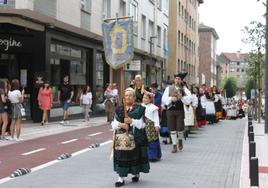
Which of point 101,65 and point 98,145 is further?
point 101,65

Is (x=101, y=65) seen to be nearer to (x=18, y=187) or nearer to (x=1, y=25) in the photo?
(x=1, y=25)

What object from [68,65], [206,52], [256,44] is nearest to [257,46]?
[256,44]

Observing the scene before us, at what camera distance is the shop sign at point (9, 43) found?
20812 millimetres

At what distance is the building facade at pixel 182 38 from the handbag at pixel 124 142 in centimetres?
3762

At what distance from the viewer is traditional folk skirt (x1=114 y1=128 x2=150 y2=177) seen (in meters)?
8.11

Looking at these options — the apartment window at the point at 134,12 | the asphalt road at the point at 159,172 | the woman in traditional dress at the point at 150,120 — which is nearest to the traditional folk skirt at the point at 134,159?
the asphalt road at the point at 159,172

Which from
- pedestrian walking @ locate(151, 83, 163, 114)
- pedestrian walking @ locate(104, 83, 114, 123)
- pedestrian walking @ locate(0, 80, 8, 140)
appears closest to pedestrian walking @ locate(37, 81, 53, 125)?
pedestrian walking @ locate(104, 83, 114, 123)

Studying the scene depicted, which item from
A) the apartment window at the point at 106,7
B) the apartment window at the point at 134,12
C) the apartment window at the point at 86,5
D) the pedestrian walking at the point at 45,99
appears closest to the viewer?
the pedestrian walking at the point at 45,99

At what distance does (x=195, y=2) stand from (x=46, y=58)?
52743 millimetres

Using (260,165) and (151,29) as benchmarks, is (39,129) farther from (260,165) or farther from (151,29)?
(151,29)

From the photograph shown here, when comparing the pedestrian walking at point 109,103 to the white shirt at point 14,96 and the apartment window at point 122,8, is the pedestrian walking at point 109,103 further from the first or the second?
the apartment window at point 122,8

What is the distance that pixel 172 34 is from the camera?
52688 millimetres

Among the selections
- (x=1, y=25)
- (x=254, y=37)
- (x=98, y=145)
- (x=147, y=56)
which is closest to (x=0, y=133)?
(x=98, y=145)

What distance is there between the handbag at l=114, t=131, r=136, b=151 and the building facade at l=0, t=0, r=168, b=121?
1131 centimetres
